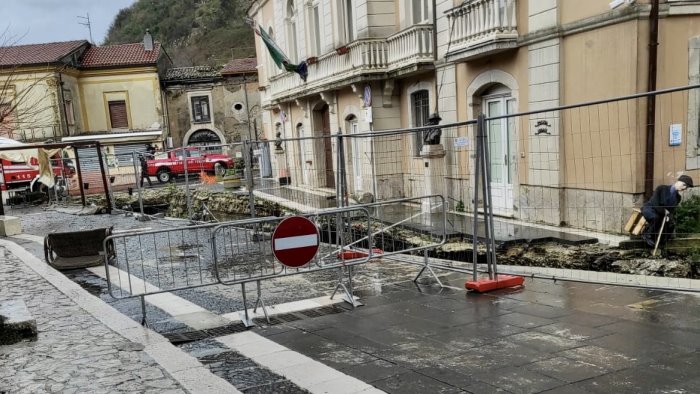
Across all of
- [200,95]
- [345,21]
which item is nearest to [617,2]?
[345,21]

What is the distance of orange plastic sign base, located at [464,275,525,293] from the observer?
6.58 m

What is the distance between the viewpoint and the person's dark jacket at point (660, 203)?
22.6 feet

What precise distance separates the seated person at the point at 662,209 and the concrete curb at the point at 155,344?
5.44 meters

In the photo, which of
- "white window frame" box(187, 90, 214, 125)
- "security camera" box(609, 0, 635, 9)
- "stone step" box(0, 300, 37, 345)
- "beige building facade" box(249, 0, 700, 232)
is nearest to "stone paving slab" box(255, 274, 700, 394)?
"stone step" box(0, 300, 37, 345)

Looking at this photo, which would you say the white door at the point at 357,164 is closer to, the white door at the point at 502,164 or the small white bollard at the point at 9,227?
the white door at the point at 502,164

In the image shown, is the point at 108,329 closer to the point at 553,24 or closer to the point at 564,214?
the point at 564,214

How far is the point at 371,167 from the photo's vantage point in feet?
33.2

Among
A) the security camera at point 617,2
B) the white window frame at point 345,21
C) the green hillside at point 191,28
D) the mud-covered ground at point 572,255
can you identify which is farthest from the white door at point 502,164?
the green hillside at point 191,28

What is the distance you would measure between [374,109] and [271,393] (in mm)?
14002

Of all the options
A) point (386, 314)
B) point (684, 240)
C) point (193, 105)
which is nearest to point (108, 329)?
point (386, 314)

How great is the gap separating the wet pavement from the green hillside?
198 feet

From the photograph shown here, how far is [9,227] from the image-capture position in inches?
539

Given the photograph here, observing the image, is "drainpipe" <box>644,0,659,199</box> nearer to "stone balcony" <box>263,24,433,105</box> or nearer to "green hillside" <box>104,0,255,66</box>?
"stone balcony" <box>263,24,433,105</box>

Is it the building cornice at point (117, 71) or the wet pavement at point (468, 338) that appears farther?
the building cornice at point (117, 71)
